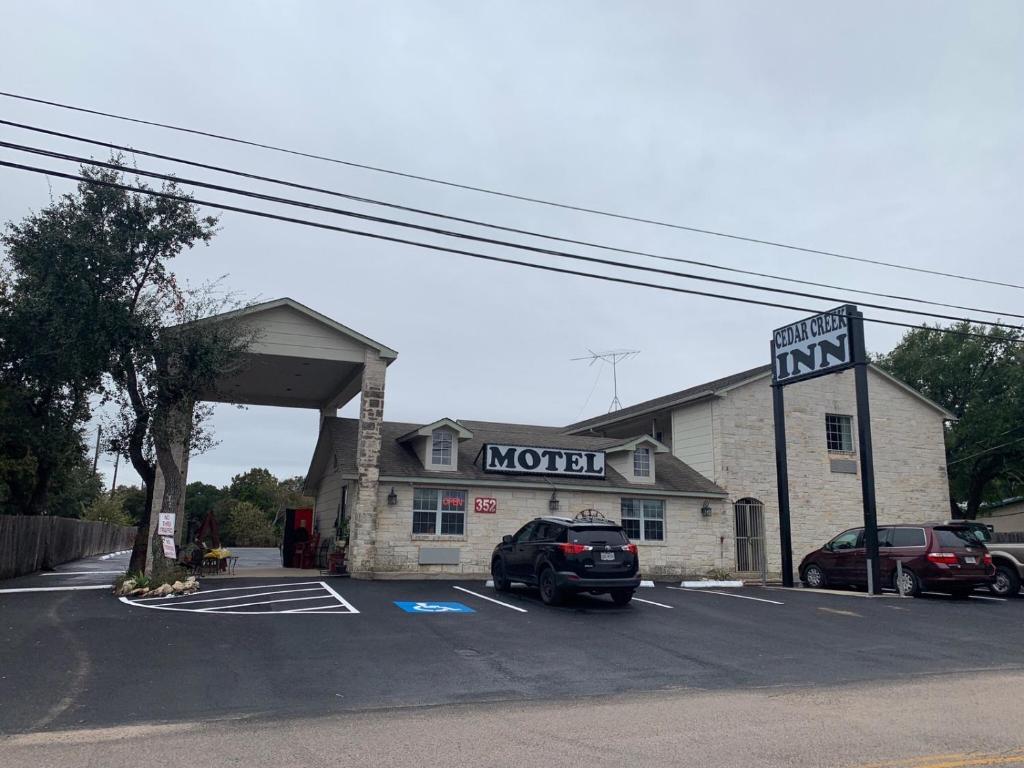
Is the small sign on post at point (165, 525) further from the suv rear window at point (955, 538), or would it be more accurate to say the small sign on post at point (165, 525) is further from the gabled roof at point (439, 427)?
the suv rear window at point (955, 538)

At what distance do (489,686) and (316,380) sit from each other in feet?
58.0

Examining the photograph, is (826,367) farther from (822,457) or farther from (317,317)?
(317,317)

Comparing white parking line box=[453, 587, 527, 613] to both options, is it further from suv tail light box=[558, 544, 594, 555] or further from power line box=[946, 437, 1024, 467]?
power line box=[946, 437, 1024, 467]

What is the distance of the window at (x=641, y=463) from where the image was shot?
82.1 feet

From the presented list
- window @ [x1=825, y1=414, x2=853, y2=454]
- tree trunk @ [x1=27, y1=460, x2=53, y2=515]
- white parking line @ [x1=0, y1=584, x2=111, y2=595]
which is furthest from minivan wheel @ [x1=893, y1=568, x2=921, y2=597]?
tree trunk @ [x1=27, y1=460, x2=53, y2=515]

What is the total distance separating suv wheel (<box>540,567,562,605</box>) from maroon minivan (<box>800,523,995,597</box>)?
935 centimetres

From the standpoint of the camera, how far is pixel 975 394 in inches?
1465

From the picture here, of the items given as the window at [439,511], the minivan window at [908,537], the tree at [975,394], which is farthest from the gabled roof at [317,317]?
the tree at [975,394]

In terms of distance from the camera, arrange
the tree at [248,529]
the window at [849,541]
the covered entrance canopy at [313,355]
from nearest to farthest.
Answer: the window at [849,541] → the covered entrance canopy at [313,355] → the tree at [248,529]

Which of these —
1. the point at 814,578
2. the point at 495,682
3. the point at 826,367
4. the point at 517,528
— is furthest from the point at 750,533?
the point at 495,682

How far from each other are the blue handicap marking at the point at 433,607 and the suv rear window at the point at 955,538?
11479 mm

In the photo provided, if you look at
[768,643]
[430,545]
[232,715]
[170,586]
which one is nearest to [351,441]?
[430,545]

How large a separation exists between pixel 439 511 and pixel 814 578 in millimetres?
10823

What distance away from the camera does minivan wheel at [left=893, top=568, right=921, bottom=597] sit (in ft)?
59.9
